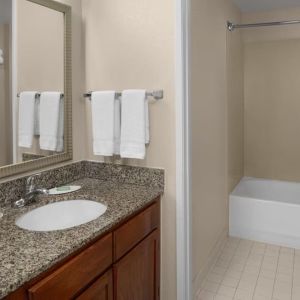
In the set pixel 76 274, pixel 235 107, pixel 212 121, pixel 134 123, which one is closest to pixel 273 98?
pixel 235 107

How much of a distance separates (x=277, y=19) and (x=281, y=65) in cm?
47

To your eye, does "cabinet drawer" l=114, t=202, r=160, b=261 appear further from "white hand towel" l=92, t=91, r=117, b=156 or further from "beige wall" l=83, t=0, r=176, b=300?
"white hand towel" l=92, t=91, r=117, b=156

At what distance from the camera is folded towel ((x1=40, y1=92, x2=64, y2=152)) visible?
5.68 feet

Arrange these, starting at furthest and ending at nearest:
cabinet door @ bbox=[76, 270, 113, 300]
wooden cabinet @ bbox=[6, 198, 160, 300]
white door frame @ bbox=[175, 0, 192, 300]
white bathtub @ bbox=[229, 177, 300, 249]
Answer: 1. white bathtub @ bbox=[229, 177, 300, 249]
2. white door frame @ bbox=[175, 0, 192, 300]
3. cabinet door @ bbox=[76, 270, 113, 300]
4. wooden cabinet @ bbox=[6, 198, 160, 300]

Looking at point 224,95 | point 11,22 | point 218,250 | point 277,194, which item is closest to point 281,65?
point 224,95

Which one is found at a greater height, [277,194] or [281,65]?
[281,65]

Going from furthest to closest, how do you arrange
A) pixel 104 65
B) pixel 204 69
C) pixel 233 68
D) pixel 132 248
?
1. pixel 233 68
2. pixel 204 69
3. pixel 104 65
4. pixel 132 248

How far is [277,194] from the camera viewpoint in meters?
3.50

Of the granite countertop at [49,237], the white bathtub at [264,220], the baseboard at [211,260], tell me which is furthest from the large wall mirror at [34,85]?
the white bathtub at [264,220]

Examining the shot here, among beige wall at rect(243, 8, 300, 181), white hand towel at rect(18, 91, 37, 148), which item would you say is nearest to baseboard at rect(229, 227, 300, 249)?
beige wall at rect(243, 8, 300, 181)

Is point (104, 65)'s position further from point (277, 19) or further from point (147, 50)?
point (277, 19)

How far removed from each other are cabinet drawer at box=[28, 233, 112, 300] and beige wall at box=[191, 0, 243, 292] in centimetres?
95

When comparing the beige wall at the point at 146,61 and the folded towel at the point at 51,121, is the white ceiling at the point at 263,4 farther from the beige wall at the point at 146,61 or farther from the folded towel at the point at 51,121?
the folded towel at the point at 51,121

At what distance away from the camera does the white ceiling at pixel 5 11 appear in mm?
1469
